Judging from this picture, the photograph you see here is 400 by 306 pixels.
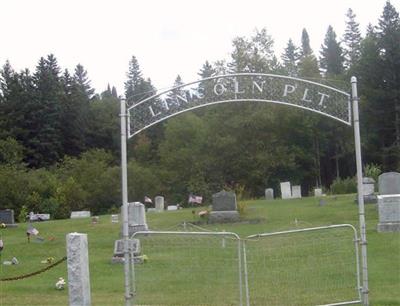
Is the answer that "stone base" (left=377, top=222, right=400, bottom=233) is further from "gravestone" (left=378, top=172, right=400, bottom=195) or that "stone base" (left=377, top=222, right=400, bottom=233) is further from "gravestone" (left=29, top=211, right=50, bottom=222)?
"gravestone" (left=29, top=211, right=50, bottom=222)

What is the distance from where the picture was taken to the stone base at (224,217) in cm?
2573

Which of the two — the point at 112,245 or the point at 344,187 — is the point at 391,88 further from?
the point at 112,245

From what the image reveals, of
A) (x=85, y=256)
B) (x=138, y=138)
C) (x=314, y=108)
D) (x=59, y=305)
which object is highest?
(x=138, y=138)

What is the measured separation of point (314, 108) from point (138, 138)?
58.6 m

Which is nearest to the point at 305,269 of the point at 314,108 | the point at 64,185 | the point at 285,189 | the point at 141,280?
the point at 141,280

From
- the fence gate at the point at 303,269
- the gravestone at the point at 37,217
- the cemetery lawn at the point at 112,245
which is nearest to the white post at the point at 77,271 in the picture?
the cemetery lawn at the point at 112,245

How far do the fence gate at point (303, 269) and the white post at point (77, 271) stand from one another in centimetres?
238

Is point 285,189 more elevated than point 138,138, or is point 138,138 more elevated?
point 138,138

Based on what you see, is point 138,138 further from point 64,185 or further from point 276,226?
point 276,226

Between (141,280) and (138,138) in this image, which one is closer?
(141,280)

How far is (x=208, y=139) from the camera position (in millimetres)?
54281

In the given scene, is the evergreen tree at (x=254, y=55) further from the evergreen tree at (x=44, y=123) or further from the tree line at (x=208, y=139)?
the evergreen tree at (x=44, y=123)

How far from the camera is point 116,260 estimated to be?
16594 millimetres

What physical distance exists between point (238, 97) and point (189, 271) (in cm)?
479
